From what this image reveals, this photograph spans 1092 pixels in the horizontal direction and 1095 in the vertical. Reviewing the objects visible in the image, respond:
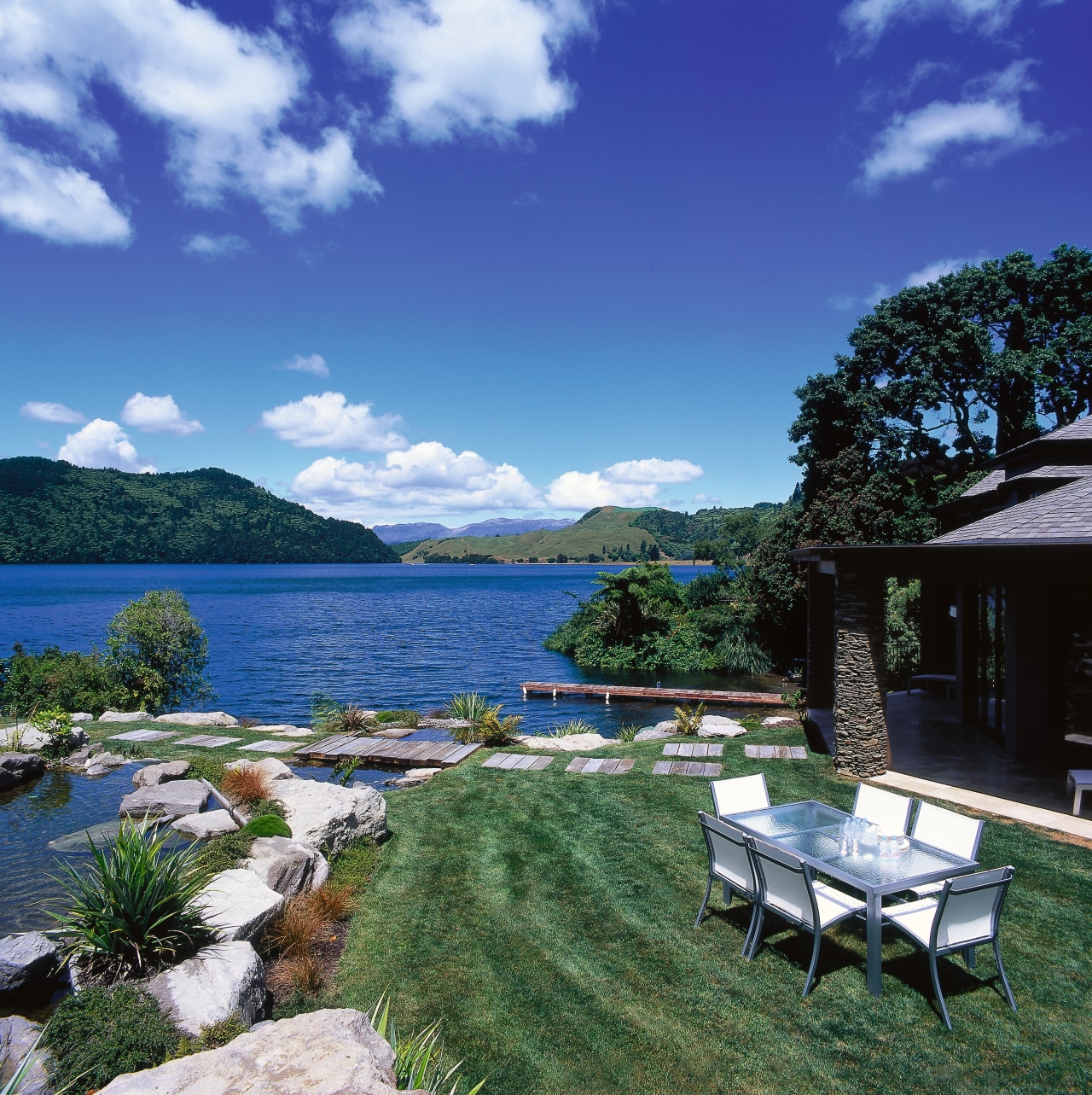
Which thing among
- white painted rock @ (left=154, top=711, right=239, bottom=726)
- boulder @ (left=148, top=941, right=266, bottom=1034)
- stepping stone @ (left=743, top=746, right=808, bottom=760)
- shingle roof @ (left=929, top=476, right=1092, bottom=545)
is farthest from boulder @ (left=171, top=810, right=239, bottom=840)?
shingle roof @ (left=929, top=476, right=1092, bottom=545)

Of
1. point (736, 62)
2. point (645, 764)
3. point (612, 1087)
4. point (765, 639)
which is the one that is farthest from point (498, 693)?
point (612, 1087)

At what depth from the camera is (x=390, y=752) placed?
11.6m

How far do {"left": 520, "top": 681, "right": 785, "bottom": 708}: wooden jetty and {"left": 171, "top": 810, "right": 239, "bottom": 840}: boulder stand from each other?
14734 mm

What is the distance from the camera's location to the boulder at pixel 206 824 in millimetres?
6809

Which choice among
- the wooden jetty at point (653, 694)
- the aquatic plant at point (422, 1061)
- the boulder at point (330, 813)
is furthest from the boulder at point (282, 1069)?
the wooden jetty at point (653, 694)

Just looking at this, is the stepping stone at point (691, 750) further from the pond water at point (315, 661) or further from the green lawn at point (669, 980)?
the pond water at point (315, 661)

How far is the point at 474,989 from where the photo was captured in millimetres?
5008

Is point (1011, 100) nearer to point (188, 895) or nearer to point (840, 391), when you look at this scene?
point (840, 391)

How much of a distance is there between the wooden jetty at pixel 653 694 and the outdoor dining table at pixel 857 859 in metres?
13.7

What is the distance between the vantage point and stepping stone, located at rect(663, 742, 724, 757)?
11.4 metres

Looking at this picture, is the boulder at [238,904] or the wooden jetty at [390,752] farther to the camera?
the wooden jetty at [390,752]

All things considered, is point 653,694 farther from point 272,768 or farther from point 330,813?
point 330,813

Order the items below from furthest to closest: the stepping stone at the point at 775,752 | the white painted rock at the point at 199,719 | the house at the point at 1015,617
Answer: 1. the white painted rock at the point at 199,719
2. the stepping stone at the point at 775,752
3. the house at the point at 1015,617

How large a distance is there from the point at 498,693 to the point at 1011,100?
2550 centimetres
